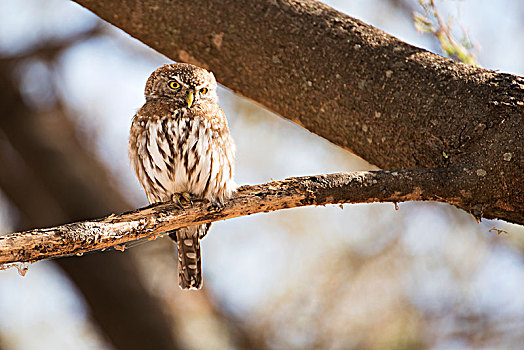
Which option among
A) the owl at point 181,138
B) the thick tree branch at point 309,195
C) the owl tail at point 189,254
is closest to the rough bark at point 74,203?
the owl tail at point 189,254

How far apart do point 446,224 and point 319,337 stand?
1.59 metres

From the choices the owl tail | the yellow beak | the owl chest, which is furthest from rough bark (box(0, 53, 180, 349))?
the yellow beak

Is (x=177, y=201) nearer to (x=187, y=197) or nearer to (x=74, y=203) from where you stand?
(x=187, y=197)

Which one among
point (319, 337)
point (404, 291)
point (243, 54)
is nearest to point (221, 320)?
point (319, 337)

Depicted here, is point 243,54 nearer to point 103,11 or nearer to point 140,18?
point 140,18

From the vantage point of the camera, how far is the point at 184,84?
362cm

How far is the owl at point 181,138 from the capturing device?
347cm

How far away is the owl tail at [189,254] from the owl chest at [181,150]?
0.44m

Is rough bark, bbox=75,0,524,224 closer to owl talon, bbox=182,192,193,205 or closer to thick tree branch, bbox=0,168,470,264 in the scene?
thick tree branch, bbox=0,168,470,264

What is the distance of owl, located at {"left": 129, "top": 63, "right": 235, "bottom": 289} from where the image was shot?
3.47 m

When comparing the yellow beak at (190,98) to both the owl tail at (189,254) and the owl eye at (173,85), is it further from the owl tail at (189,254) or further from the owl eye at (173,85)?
the owl tail at (189,254)

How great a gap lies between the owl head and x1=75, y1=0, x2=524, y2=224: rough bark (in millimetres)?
A: 73

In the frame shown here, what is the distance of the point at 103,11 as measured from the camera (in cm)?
369

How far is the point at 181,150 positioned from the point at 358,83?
1.04 m
